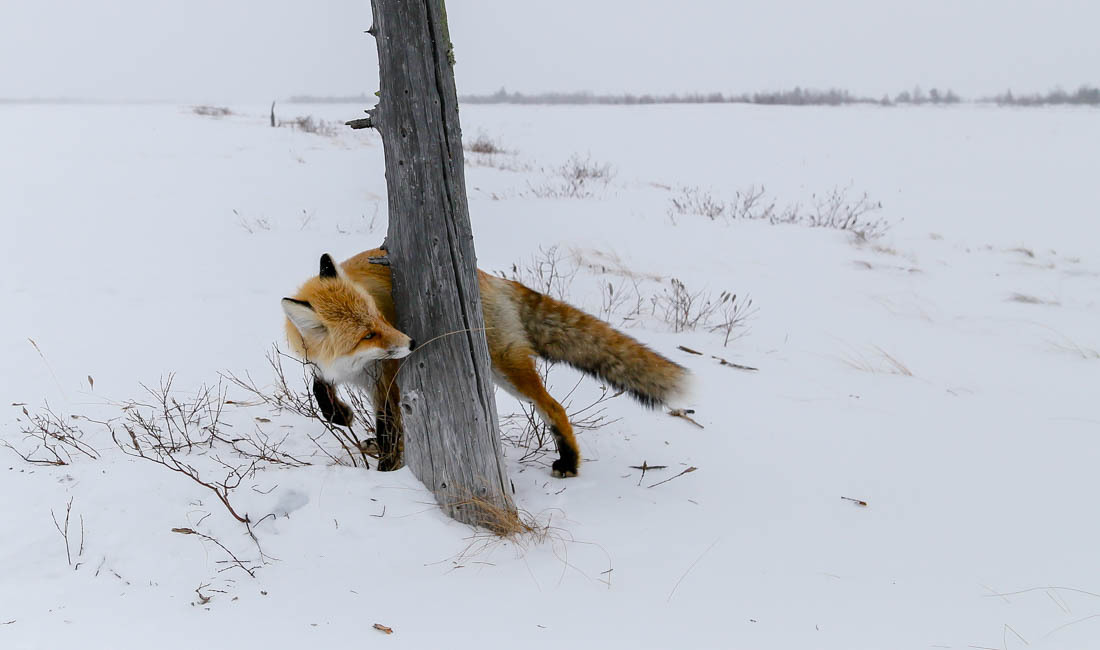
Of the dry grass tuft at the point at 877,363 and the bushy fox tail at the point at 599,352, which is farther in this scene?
the dry grass tuft at the point at 877,363

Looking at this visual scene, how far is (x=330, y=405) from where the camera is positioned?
3.85m

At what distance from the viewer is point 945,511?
354 cm

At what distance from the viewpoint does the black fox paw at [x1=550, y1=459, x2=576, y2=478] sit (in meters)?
3.78

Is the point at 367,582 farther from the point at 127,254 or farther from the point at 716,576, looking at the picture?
the point at 127,254

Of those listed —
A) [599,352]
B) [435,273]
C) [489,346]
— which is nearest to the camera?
[435,273]

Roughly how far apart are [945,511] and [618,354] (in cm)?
203

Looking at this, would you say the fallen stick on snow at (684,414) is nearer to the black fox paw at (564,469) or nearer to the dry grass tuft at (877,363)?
the black fox paw at (564,469)

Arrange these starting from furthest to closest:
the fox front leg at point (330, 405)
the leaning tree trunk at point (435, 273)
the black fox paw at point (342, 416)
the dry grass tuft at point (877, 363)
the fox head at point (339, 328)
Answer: the dry grass tuft at point (877, 363) < the black fox paw at point (342, 416) < the fox front leg at point (330, 405) < the fox head at point (339, 328) < the leaning tree trunk at point (435, 273)

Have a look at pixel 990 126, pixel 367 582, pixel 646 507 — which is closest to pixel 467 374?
pixel 367 582

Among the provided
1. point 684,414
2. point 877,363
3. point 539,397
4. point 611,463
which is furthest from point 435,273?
point 877,363

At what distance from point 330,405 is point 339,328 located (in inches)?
35.3

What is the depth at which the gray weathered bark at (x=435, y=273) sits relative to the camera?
2.82 m

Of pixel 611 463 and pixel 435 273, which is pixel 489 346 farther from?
pixel 611 463

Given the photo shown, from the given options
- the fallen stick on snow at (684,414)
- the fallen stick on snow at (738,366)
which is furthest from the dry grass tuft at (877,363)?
the fallen stick on snow at (684,414)
